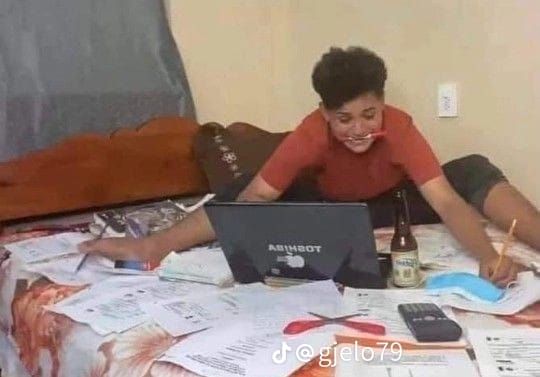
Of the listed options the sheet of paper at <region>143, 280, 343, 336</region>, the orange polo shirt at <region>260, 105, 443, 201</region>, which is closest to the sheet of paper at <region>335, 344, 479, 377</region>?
the sheet of paper at <region>143, 280, 343, 336</region>

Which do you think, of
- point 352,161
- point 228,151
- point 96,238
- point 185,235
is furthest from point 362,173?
point 96,238

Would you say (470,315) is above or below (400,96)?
below

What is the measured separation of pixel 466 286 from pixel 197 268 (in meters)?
0.55

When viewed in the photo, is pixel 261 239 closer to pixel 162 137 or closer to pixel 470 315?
pixel 470 315

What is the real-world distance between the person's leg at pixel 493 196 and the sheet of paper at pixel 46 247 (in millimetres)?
953

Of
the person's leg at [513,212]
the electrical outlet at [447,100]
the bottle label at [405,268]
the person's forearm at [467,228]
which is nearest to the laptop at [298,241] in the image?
the bottle label at [405,268]

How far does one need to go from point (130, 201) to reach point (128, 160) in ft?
0.39

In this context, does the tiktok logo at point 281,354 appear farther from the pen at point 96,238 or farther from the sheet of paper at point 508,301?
the pen at point 96,238

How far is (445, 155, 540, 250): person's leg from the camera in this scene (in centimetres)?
195

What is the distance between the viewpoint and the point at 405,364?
121cm

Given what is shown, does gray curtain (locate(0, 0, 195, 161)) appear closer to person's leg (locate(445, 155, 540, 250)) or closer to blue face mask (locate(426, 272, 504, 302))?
person's leg (locate(445, 155, 540, 250))

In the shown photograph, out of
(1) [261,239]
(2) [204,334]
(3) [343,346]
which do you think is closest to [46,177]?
(1) [261,239]

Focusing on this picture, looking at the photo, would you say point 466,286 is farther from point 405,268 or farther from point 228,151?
point 228,151

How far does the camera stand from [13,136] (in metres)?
2.42
